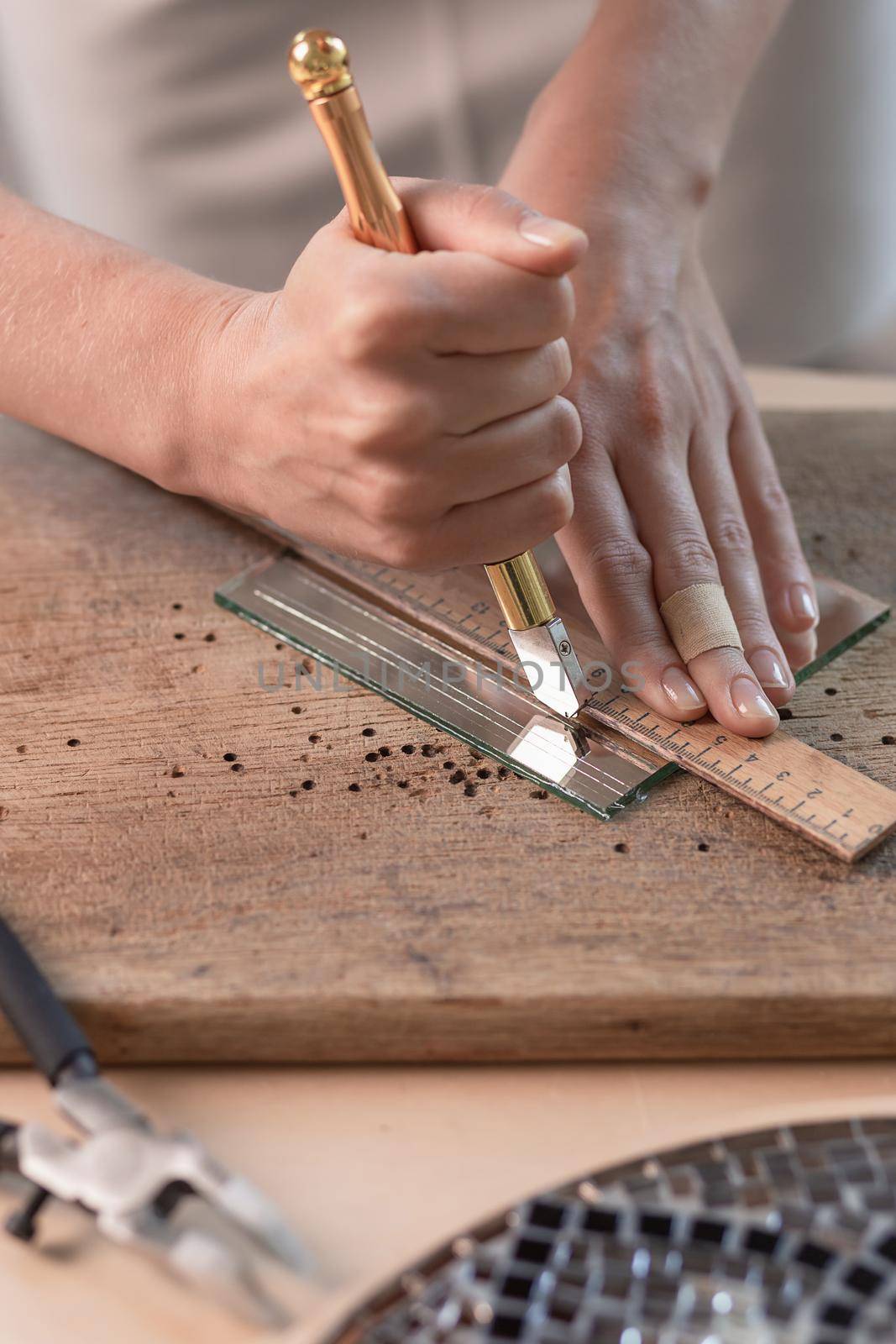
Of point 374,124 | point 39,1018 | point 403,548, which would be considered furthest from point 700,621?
point 374,124

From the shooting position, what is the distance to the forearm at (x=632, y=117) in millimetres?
1144

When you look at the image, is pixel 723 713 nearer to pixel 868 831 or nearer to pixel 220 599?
pixel 868 831

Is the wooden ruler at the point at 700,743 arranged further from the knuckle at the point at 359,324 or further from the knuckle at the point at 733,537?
the knuckle at the point at 359,324

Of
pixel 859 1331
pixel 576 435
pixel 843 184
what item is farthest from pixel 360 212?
pixel 843 184

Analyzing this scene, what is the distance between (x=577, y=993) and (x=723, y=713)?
0.93 feet

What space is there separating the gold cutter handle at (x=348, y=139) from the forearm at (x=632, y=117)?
17.3 inches

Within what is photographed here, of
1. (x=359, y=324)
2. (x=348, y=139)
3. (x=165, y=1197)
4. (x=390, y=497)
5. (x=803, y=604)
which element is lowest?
(x=803, y=604)

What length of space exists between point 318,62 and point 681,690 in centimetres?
52

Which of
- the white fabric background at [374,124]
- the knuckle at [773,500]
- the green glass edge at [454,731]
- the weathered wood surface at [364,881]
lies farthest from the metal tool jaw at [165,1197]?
the white fabric background at [374,124]

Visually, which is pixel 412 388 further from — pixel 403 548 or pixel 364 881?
pixel 364 881

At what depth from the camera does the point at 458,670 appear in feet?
3.30

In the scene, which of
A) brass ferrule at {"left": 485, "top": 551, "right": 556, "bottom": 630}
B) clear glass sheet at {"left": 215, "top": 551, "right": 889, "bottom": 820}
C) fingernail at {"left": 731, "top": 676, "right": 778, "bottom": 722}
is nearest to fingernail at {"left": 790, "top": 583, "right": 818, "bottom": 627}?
clear glass sheet at {"left": 215, "top": 551, "right": 889, "bottom": 820}

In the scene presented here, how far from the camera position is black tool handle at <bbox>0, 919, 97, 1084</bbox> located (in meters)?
0.68

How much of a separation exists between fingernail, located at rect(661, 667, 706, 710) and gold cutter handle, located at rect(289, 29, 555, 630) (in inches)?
15.2
